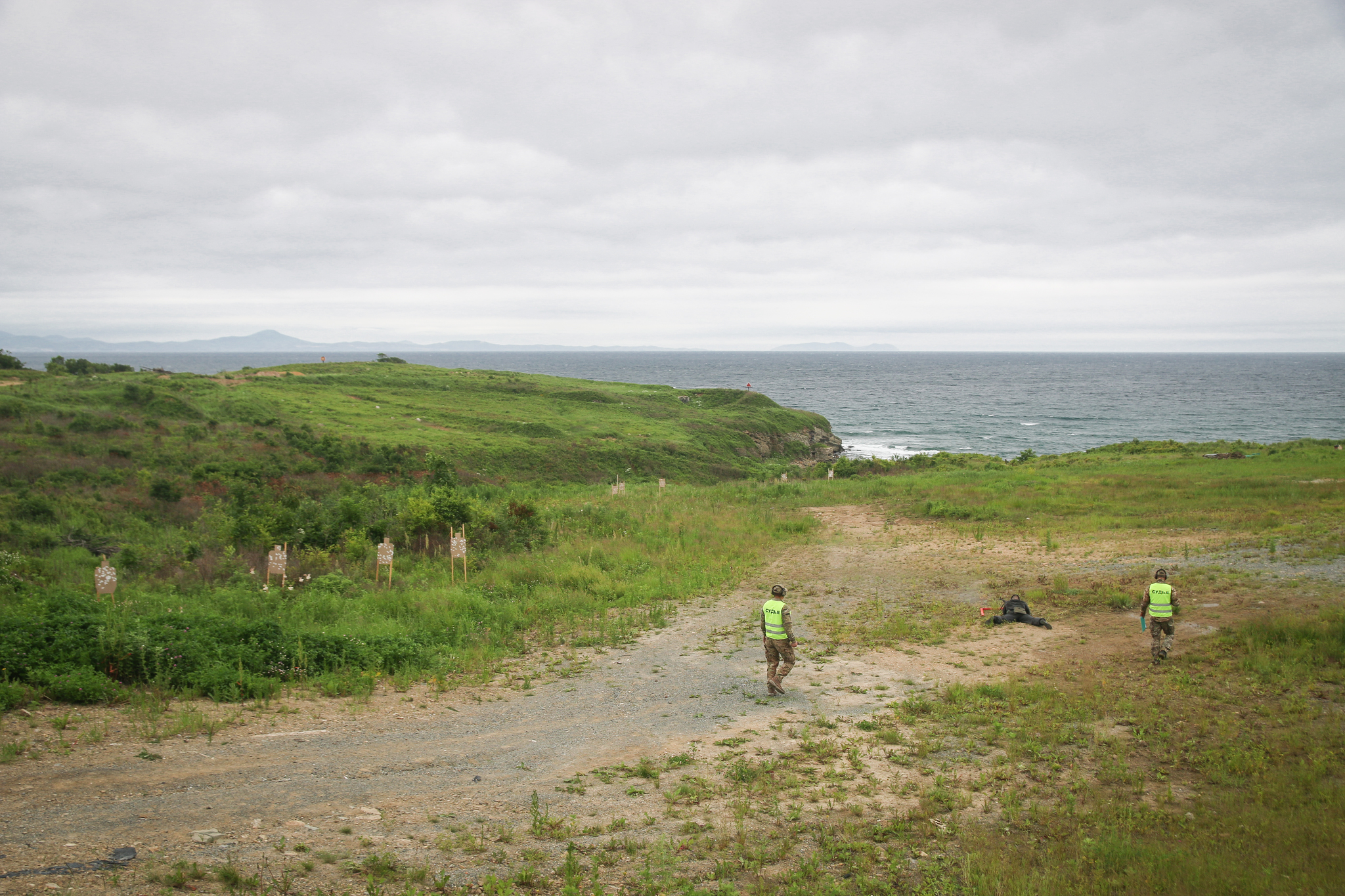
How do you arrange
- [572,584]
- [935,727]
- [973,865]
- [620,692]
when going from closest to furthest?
1. [973,865]
2. [935,727]
3. [620,692]
4. [572,584]

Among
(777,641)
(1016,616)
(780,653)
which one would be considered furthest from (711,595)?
(1016,616)

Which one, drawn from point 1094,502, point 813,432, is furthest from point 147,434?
point 813,432

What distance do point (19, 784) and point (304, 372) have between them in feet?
205

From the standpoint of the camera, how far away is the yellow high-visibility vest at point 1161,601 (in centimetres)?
1257

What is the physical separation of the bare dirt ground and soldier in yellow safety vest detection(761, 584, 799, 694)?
1.07 feet

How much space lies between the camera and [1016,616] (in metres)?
15.7

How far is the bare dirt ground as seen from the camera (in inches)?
268

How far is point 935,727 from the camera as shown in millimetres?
10391

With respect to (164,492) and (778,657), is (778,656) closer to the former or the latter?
(778,657)

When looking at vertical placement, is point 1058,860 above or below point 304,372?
below

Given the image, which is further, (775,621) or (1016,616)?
(1016,616)

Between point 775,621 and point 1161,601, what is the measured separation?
701 centimetres

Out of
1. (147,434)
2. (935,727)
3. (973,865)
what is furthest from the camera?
(147,434)

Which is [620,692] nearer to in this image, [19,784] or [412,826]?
[412,826]
